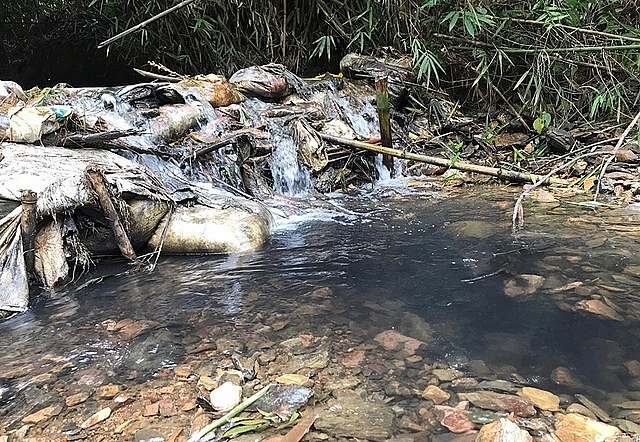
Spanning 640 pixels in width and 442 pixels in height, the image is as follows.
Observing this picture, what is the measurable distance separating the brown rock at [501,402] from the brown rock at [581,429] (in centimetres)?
9

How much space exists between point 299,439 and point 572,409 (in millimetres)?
800

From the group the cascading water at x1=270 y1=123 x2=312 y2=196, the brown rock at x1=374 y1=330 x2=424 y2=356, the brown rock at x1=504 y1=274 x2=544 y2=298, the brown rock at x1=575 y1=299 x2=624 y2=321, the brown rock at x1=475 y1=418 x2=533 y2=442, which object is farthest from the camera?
the cascading water at x1=270 y1=123 x2=312 y2=196

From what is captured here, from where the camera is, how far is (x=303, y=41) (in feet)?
23.6

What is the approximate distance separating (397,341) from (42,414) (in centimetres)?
122

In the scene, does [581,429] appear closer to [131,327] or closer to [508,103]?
[131,327]

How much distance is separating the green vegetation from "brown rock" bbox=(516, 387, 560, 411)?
3.46 m

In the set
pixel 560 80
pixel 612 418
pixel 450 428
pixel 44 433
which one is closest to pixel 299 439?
pixel 450 428

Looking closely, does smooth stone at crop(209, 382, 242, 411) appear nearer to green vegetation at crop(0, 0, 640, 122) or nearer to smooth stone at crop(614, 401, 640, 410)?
smooth stone at crop(614, 401, 640, 410)

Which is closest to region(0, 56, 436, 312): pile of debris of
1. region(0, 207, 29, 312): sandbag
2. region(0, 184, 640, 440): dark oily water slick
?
region(0, 207, 29, 312): sandbag

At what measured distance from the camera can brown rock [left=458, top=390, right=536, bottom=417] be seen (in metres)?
1.53

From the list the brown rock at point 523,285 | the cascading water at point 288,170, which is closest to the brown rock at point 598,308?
the brown rock at point 523,285

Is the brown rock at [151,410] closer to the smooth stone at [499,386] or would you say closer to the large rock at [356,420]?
the large rock at [356,420]

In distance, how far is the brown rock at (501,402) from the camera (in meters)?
1.53

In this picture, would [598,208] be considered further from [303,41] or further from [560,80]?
[303,41]
